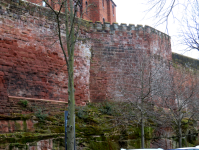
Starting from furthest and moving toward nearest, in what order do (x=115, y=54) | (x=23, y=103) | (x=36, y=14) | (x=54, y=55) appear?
(x=115, y=54) → (x=54, y=55) → (x=36, y=14) → (x=23, y=103)

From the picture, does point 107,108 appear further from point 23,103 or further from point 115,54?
point 23,103

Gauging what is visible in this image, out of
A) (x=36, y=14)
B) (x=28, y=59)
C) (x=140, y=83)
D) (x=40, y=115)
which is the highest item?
(x=36, y=14)

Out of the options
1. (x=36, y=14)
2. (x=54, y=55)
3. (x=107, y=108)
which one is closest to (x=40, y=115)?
(x=54, y=55)

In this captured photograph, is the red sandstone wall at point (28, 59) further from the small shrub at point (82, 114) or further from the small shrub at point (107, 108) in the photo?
the small shrub at point (82, 114)

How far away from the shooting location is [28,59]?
39.3ft

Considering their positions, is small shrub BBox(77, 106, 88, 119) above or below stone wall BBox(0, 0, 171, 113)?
below

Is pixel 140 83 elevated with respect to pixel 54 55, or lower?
lower

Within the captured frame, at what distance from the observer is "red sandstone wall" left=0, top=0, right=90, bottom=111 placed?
36.3 ft

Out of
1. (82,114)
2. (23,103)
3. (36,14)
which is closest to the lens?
(23,103)

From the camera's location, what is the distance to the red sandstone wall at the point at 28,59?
11078mm

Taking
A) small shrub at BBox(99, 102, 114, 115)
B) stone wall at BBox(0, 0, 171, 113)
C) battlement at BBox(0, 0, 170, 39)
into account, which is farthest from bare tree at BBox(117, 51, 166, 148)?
battlement at BBox(0, 0, 170, 39)

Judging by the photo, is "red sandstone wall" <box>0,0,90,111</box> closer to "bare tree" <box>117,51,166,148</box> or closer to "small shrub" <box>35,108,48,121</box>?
"small shrub" <box>35,108,48,121</box>

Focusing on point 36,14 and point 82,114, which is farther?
point 36,14

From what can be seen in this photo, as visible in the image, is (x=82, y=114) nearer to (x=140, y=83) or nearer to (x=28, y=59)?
(x=28, y=59)
